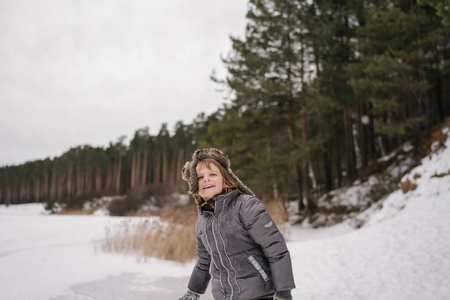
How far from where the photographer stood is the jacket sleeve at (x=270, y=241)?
146 centimetres

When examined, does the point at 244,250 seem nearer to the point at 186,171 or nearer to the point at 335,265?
the point at 186,171

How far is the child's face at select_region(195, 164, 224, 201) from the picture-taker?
6.05 ft

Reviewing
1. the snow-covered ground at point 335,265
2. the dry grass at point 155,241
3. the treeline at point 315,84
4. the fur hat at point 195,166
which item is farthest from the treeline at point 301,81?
the fur hat at point 195,166

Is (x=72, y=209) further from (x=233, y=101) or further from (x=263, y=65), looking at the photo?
(x=263, y=65)

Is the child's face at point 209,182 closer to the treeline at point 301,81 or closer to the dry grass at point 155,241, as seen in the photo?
the dry grass at point 155,241

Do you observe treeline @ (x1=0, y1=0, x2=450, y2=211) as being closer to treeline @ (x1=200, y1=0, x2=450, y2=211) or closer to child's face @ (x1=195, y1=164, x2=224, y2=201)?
treeline @ (x1=200, y1=0, x2=450, y2=211)

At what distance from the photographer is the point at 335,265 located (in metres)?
5.02

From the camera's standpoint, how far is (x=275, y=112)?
47.8 ft

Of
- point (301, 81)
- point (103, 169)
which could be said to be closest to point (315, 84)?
point (301, 81)

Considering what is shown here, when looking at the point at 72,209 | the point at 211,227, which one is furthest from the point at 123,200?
the point at 211,227

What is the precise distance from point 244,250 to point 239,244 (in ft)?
0.15

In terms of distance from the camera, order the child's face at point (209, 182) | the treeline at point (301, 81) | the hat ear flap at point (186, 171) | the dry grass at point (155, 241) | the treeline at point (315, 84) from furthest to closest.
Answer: the treeline at point (301, 81) < the treeline at point (315, 84) < the dry grass at point (155, 241) < the hat ear flap at point (186, 171) < the child's face at point (209, 182)

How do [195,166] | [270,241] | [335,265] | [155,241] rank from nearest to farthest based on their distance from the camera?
[270,241] → [195,166] → [335,265] → [155,241]

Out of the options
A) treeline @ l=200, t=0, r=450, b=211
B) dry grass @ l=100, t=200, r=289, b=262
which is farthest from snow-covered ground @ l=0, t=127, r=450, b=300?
treeline @ l=200, t=0, r=450, b=211
